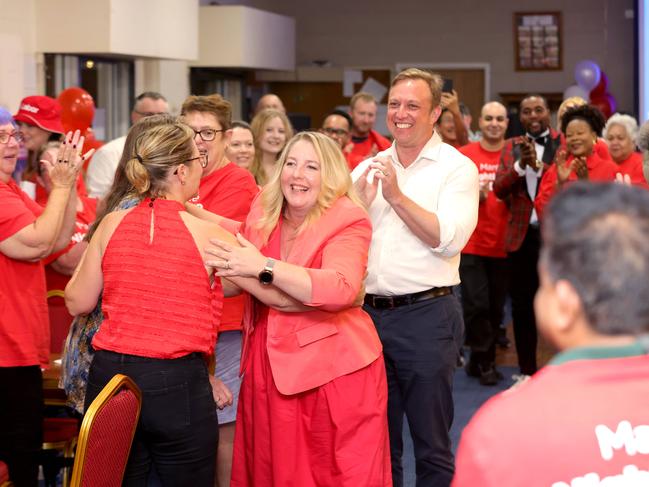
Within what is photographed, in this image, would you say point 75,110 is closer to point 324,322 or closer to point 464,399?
point 464,399

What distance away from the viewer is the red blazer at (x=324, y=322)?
9.19 feet

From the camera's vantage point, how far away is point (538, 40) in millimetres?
12703

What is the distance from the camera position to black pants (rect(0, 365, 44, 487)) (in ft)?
10.3

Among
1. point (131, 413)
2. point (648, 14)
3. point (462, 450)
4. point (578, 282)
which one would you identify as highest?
point (648, 14)

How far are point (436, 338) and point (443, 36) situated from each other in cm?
1018

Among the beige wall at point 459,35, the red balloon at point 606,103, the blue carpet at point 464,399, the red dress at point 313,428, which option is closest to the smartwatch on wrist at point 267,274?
the red dress at point 313,428

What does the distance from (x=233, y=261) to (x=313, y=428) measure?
59cm

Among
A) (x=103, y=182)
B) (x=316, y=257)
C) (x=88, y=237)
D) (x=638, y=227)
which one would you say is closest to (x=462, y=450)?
(x=638, y=227)

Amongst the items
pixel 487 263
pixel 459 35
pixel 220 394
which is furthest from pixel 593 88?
pixel 220 394

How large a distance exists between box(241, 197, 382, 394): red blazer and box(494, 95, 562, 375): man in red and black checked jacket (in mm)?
2985

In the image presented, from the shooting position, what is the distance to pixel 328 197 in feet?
9.50

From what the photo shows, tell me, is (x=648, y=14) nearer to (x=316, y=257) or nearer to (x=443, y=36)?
(x=443, y=36)

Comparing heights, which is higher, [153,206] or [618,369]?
[153,206]

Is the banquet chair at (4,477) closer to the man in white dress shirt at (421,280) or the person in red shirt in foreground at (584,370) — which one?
the man in white dress shirt at (421,280)
